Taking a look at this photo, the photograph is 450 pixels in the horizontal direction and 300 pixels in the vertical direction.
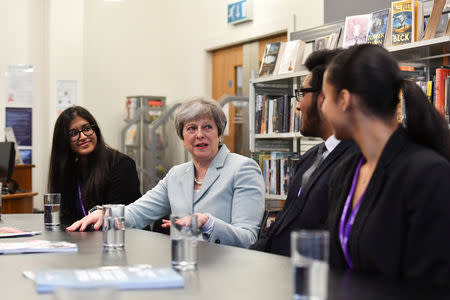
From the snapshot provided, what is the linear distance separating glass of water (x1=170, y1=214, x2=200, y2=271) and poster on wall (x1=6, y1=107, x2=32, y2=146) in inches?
236

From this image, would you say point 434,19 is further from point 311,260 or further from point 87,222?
point 311,260

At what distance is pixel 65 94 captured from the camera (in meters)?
7.19

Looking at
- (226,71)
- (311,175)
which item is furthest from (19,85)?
(311,175)

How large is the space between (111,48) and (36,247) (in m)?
6.02

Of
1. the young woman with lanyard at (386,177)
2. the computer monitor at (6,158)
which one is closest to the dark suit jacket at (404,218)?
the young woman with lanyard at (386,177)

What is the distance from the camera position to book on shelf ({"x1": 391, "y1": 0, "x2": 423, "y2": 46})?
11.0 feet

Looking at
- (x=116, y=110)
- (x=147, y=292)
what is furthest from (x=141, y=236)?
(x=116, y=110)

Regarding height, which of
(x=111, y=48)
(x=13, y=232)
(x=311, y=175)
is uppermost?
(x=111, y=48)

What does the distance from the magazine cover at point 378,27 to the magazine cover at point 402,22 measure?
3.5 inches

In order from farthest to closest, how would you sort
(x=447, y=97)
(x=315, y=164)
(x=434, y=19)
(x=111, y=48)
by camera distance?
(x=111, y=48), (x=434, y=19), (x=447, y=97), (x=315, y=164)

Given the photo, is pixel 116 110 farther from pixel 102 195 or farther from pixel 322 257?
pixel 322 257

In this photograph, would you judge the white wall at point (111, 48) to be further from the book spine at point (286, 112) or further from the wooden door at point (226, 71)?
the book spine at point (286, 112)

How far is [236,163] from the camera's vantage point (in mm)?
2619

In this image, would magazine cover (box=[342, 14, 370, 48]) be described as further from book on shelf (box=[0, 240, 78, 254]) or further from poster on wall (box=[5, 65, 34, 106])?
poster on wall (box=[5, 65, 34, 106])
